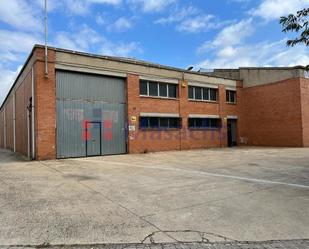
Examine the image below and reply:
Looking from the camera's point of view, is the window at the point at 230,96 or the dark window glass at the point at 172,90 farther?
the window at the point at 230,96

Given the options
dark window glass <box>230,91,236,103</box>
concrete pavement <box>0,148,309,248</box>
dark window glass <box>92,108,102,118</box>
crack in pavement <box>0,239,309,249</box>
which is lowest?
crack in pavement <box>0,239,309,249</box>

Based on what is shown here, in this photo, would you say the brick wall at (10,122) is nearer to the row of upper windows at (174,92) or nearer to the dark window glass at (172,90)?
the row of upper windows at (174,92)

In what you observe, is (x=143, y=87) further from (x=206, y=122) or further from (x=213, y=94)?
(x=213, y=94)

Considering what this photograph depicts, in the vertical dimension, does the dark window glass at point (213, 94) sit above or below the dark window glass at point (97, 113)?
above

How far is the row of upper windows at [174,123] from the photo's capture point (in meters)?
20.8

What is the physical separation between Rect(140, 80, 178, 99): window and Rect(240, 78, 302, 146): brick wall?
8.32 meters

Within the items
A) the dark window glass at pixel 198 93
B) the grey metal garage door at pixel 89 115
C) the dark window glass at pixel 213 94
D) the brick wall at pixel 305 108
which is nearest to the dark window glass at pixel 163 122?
the grey metal garage door at pixel 89 115

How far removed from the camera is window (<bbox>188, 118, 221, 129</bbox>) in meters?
23.6

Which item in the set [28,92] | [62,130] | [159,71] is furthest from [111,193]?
[159,71]

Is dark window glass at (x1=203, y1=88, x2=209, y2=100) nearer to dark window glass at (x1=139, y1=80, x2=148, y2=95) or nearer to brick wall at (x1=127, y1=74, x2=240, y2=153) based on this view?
brick wall at (x1=127, y1=74, x2=240, y2=153)

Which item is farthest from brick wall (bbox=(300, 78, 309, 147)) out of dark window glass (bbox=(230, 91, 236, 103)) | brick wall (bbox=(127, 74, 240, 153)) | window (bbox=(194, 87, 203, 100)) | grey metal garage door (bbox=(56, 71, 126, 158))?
grey metal garage door (bbox=(56, 71, 126, 158))

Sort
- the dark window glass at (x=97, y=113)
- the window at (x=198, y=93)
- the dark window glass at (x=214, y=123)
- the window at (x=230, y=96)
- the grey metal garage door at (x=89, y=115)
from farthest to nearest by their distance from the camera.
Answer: the window at (x=230, y=96) → the dark window glass at (x=214, y=123) → the window at (x=198, y=93) → the dark window glass at (x=97, y=113) → the grey metal garage door at (x=89, y=115)

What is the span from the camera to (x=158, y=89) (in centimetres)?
2178

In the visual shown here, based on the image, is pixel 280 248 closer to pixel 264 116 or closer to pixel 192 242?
pixel 192 242
